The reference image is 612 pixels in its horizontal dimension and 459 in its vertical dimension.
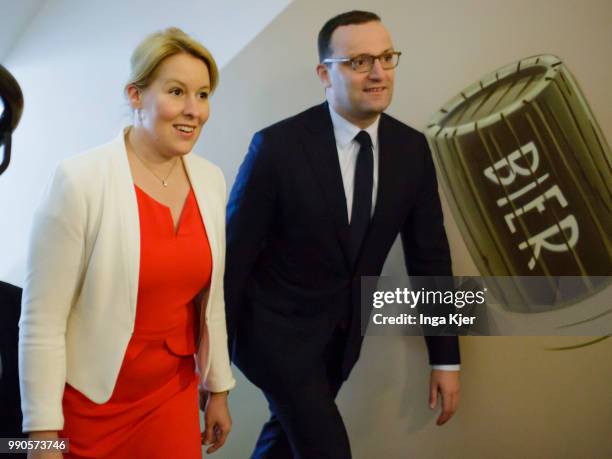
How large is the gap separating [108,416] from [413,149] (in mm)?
1073

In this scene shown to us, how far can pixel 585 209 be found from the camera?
203 centimetres

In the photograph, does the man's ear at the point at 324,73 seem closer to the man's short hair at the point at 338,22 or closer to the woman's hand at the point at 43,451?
the man's short hair at the point at 338,22

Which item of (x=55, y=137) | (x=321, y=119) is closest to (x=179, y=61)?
(x=321, y=119)

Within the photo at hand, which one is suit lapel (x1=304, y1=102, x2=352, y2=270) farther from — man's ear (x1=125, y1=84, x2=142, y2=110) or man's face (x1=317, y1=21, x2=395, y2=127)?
man's ear (x1=125, y1=84, x2=142, y2=110)

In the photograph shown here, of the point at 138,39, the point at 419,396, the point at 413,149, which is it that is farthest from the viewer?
the point at 419,396

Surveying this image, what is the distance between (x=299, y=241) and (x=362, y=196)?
205mm

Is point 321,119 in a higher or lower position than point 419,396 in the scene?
higher

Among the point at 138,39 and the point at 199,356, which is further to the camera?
the point at 138,39

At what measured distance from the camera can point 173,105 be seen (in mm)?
1360

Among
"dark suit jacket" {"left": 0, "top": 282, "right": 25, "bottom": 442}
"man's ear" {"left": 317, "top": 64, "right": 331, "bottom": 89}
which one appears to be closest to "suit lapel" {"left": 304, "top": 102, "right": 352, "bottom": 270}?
"man's ear" {"left": 317, "top": 64, "right": 331, "bottom": 89}

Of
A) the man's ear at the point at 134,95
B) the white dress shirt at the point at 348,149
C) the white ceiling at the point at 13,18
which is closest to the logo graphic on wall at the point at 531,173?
the white dress shirt at the point at 348,149

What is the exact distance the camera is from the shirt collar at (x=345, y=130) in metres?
1.83

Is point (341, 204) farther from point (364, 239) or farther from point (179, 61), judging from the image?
point (179, 61)

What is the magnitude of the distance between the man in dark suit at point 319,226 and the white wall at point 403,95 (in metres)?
0.29
